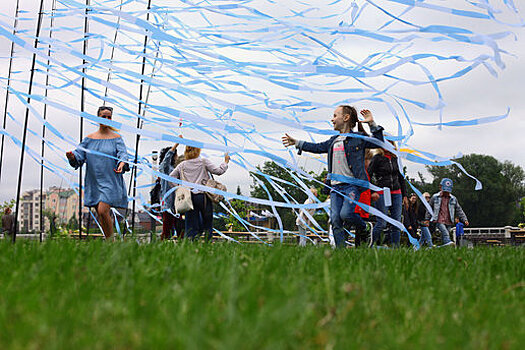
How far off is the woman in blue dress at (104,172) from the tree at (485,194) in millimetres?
56305

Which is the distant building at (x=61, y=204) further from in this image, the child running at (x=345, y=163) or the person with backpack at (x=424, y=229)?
the person with backpack at (x=424, y=229)

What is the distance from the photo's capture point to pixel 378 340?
5.36 feet

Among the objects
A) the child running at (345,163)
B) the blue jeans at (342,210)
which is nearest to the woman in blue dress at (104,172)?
the child running at (345,163)

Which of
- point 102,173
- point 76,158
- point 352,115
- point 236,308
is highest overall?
point 352,115

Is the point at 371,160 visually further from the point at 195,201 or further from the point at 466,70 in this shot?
the point at 466,70

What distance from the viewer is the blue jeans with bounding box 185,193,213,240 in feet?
25.4

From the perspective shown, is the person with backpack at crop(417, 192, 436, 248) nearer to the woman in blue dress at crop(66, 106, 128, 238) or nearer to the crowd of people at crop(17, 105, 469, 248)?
the crowd of people at crop(17, 105, 469, 248)

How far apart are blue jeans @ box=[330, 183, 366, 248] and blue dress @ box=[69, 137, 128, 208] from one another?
8.16 feet

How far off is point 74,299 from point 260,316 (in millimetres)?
736

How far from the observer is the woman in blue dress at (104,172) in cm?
638

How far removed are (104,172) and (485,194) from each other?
60999 millimetres

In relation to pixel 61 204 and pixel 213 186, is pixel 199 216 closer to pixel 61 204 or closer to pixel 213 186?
pixel 213 186

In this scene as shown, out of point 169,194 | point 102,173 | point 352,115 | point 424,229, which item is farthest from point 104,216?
point 424,229

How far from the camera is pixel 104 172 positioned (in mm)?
6434
